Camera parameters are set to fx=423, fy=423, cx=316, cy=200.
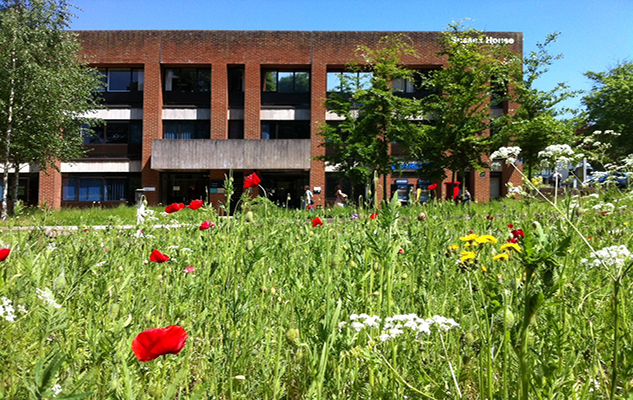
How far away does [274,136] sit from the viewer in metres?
28.2

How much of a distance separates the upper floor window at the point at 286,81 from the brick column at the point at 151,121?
277 inches

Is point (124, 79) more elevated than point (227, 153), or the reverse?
point (124, 79)

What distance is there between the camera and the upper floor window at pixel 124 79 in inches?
1121

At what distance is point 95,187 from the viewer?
27.7 meters

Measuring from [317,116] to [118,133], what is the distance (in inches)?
524

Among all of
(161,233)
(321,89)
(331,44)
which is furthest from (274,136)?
(161,233)

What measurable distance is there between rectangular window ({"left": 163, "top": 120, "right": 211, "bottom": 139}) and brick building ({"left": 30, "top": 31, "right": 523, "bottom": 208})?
0.22ft

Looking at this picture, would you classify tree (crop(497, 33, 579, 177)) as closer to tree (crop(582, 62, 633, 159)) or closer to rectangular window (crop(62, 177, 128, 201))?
tree (crop(582, 62, 633, 159))

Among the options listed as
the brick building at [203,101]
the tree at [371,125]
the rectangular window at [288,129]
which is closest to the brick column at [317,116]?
the brick building at [203,101]

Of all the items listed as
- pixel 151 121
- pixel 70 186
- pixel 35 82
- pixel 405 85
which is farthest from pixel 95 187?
pixel 405 85

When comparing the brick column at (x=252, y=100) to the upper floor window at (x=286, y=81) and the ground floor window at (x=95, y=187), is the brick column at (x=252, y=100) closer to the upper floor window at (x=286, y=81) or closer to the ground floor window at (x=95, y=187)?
the upper floor window at (x=286, y=81)

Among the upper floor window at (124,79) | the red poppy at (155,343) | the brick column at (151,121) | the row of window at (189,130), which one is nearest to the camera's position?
the red poppy at (155,343)

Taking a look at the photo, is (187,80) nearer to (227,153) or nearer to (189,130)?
(189,130)

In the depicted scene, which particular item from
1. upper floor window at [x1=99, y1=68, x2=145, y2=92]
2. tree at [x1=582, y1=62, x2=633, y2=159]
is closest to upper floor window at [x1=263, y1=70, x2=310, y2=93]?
upper floor window at [x1=99, y1=68, x2=145, y2=92]
